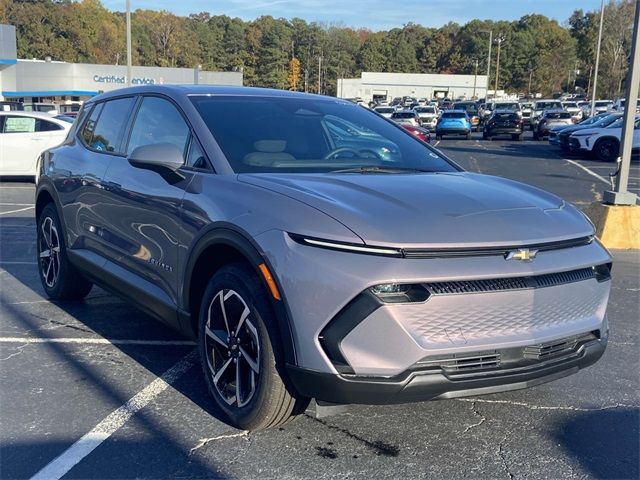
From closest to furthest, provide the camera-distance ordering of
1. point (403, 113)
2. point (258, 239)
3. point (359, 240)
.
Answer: point (359, 240), point (258, 239), point (403, 113)

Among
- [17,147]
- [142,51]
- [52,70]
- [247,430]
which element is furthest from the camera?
[142,51]

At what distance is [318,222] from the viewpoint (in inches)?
119

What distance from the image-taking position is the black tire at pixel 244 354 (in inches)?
124

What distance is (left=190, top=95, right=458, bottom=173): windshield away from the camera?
3938 millimetres

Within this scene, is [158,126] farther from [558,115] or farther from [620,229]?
[558,115]

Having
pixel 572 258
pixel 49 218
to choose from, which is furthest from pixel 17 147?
pixel 572 258

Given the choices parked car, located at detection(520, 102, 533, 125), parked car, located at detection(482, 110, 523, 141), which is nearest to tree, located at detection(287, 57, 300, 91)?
parked car, located at detection(520, 102, 533, 125)

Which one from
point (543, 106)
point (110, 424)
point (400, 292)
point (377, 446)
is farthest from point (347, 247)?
point (543, 106)

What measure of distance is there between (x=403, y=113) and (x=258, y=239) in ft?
113

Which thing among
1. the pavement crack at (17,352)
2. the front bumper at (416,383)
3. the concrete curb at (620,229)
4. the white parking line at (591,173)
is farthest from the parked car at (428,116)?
the front bumper at (416,383)

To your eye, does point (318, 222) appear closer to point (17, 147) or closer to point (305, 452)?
point (305, 452)

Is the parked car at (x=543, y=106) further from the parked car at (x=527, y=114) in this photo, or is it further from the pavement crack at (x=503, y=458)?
the pavement crack at (x=503, y=458)

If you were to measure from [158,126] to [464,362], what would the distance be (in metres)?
2.62

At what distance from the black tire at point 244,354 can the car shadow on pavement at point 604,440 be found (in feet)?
4.54
